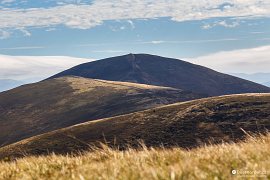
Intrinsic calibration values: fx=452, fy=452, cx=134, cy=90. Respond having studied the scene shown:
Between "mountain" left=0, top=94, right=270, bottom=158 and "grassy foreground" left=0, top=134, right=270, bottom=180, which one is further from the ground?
"grassy foreground" left=0, top=134, right=270, bottom=180

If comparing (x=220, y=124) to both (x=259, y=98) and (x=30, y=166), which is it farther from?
(x=30, y=166)

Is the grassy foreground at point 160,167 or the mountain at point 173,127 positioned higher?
the grassy foreground at point 160,167

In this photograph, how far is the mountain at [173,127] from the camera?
97.0 m

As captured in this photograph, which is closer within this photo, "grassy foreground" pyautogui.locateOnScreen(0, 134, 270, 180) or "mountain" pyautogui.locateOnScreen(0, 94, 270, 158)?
"grassy foreground" pyautogui.locateOnScreen(0, 134, 270, 180)

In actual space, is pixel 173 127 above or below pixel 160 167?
below

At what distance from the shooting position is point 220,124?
107500mm

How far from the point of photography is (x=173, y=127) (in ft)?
343

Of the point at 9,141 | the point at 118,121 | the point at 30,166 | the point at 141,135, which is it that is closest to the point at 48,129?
the point at 9,141

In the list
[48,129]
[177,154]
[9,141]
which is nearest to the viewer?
[177,154]

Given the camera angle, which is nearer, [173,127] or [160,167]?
[160,167]

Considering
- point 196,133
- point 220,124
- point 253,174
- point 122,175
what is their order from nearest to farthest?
1. point 253,174
2. point 122,175
3. point 196,133
4. point 220,124

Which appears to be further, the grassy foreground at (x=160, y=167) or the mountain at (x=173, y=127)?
the mountain at (x=173, y=127)

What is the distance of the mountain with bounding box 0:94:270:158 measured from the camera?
3819 inches

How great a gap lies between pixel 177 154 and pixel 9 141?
567 ft
